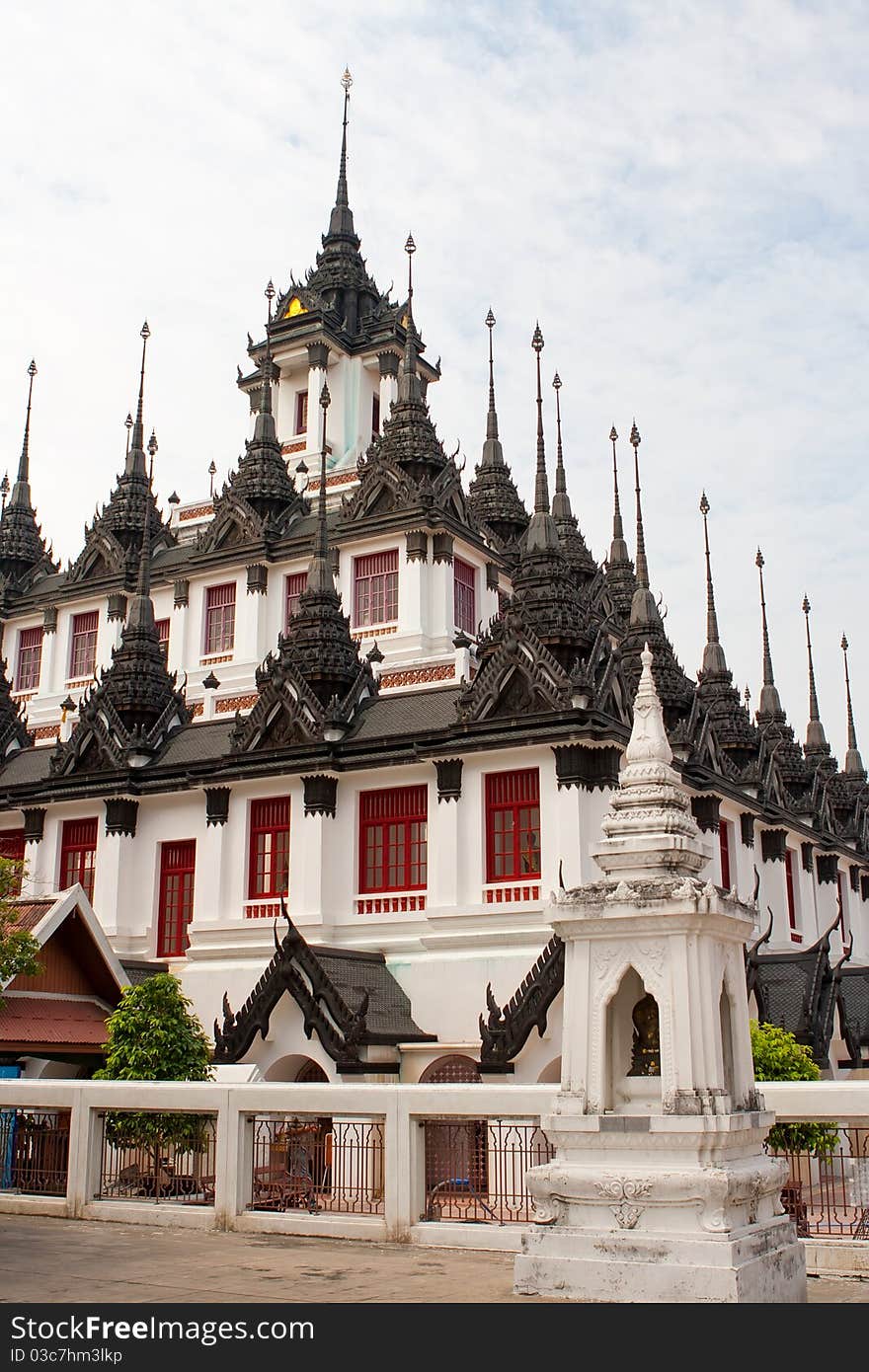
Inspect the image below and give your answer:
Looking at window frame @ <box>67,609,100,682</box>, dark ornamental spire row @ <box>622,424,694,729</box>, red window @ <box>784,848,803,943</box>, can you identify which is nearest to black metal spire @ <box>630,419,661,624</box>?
dark ornamental spire row @ <box>622,424,694,729</box>

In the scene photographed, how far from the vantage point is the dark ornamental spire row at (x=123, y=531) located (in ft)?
125

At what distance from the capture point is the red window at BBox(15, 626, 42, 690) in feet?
127

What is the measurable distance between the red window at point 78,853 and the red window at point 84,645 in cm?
929

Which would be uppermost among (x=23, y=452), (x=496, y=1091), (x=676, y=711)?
(x=23, y=452)

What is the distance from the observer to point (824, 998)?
26.3 meters

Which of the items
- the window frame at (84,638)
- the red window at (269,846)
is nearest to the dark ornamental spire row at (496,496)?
the window frame at (84,638)

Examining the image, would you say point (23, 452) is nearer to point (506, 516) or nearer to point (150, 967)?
point (506, 516)

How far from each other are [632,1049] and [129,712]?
2068cm

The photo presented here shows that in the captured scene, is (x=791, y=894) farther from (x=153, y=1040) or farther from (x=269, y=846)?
(x=153, y=1040)

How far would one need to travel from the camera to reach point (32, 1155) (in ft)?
54.3

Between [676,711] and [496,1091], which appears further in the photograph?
[676,711]

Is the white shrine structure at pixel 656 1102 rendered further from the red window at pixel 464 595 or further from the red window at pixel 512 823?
the red window at pixel 464 595
